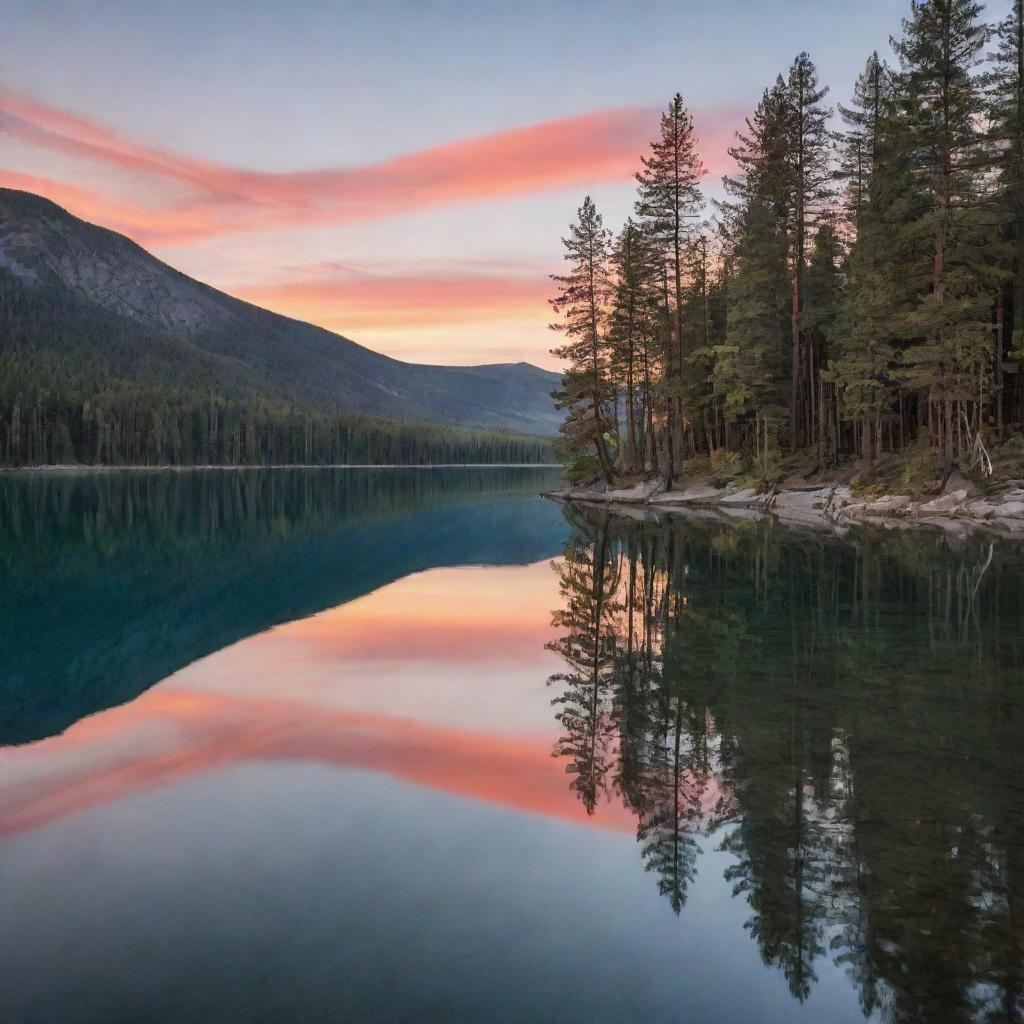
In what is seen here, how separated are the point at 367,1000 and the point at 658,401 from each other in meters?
58.2

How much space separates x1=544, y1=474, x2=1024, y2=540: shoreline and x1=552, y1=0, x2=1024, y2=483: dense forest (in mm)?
1884

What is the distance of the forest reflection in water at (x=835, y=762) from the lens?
5.75 m

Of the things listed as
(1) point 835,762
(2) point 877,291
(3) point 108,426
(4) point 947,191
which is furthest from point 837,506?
(3) point 108,426

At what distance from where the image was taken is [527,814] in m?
8.31

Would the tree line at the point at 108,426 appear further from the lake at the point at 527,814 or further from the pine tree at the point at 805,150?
the lake at the point at 527,814

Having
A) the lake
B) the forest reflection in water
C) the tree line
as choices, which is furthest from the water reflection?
the tree line

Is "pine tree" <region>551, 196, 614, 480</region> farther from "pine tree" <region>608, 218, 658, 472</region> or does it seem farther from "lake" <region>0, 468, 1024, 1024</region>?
"lake" <region>0, 468, 1024, 1024</region>

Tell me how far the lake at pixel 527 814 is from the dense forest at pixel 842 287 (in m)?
24.6

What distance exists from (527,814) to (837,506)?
40.1 meters

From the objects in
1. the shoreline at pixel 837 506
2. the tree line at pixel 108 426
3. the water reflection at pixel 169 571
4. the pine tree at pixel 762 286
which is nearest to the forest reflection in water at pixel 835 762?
the water reflection at pixel 169 571

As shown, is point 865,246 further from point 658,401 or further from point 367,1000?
point 367,1000

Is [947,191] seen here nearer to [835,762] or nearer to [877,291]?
[877,291]

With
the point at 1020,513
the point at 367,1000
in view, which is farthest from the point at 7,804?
the point at 1020,513

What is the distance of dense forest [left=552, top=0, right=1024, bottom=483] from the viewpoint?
37.8 meters
